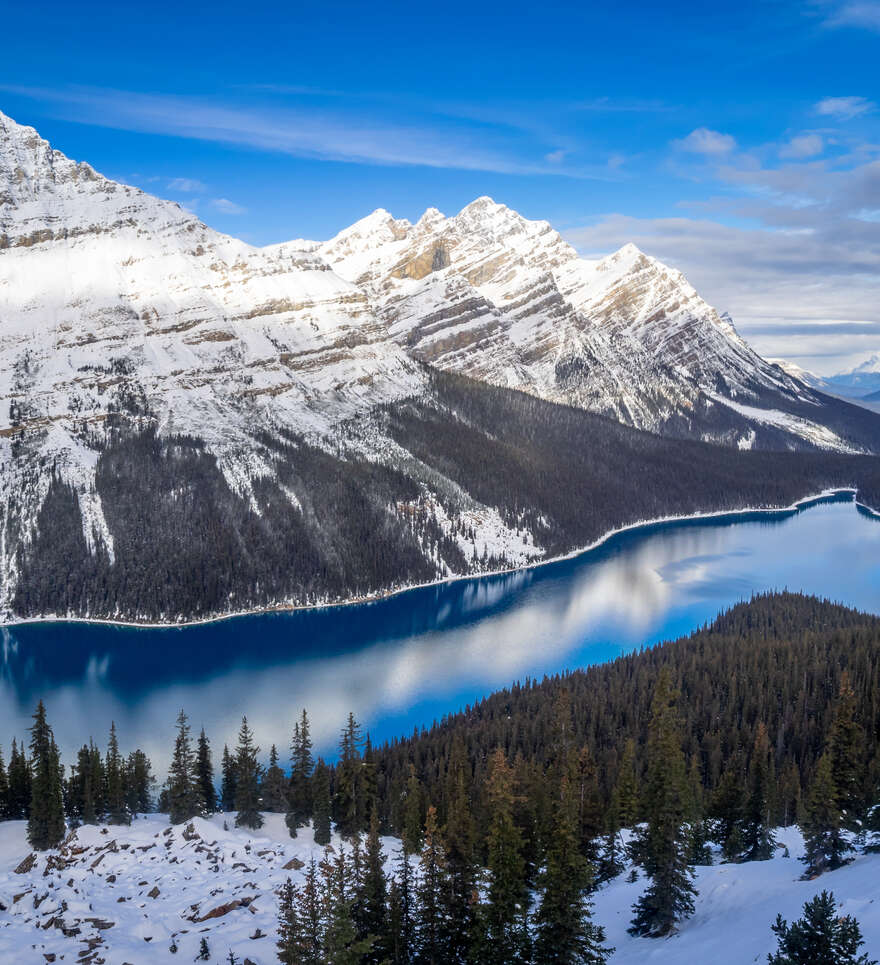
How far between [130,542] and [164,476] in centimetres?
2522

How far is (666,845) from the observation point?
37.6 meters

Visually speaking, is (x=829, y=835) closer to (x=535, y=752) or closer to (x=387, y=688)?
(x=535, y=752)

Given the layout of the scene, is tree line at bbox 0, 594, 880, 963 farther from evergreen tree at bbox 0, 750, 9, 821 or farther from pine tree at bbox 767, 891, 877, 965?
pine tree at bbox 767, 891, 877, 965

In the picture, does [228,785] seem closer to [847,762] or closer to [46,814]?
[46,814]

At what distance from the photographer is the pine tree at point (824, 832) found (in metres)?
40.2

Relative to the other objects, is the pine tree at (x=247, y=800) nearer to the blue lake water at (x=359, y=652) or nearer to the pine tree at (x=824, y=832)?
the blue lake water at (x=359, y=652)

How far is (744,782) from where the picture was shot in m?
61.3

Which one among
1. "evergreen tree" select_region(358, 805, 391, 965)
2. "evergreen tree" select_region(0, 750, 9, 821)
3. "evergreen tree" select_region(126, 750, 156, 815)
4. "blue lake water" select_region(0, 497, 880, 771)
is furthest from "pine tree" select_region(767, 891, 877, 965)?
"blue lake water" select_region(0, 497, 880, 771)

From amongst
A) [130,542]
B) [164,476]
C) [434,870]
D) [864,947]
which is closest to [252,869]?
[434,870]

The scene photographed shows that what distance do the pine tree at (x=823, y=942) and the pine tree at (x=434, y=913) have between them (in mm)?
15659

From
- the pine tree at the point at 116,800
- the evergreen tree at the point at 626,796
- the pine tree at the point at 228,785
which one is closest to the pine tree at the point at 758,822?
the evergreen tree at the point at 626,796

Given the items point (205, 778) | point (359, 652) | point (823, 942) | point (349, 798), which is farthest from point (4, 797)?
point (359, 652)

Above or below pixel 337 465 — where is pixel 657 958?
below

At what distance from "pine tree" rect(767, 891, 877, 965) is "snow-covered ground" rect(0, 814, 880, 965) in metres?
2.33
